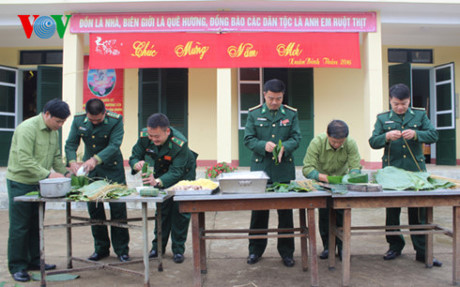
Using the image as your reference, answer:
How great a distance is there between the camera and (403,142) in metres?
3.82

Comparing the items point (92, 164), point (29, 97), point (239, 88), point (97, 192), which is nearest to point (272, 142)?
point (97, 192)

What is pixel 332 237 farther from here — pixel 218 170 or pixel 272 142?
pixel 218 170

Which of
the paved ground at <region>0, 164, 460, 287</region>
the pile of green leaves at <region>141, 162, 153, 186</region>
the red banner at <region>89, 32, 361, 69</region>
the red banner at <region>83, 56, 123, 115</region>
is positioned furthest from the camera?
the red banner at <region>83, 56, 123, 115</region>

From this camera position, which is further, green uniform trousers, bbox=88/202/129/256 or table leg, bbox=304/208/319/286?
green uniform trousers, bbox=88/202/129/256

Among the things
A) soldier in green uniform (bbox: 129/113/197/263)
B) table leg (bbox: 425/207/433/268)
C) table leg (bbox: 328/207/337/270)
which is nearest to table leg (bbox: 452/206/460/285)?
table leg (bbox: 425/207/433/268)

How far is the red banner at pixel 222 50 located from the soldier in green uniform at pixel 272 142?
3604 millimetres

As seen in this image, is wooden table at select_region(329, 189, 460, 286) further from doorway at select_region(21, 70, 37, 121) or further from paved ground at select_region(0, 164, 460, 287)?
doorway at select_region(21, 70, 37, 121)

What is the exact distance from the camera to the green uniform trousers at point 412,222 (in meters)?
3.68

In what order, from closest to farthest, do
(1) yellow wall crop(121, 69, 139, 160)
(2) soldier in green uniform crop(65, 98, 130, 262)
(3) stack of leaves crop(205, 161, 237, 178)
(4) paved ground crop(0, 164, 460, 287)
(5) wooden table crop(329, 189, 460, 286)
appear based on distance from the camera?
(5) wooden table crop(329, 189, 460, 286)
(4) paved ground crop(0, 164, 460, 287)
(2) soldier in green uniform crop(65, 98, 130, 262)
(3) stack of leaves crop(205, 161, 237, 178)
(1) yellow wall crop(121, 69, 139, 160)

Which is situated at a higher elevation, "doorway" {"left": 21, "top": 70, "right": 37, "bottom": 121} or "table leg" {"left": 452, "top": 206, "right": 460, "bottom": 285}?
"doorway" {"left": 21, "top": 70, "right": 37, "bottom": 121}

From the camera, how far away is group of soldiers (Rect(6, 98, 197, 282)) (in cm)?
333

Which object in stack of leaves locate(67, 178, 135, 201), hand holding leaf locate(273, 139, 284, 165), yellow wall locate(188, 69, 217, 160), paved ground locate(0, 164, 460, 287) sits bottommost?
paved ground locate(0, 164, 460, 287)

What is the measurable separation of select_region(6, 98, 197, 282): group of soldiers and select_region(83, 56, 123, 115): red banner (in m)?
4.87

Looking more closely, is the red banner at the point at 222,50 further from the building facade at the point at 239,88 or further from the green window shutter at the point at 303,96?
the green window shutter at the point at 303,96
